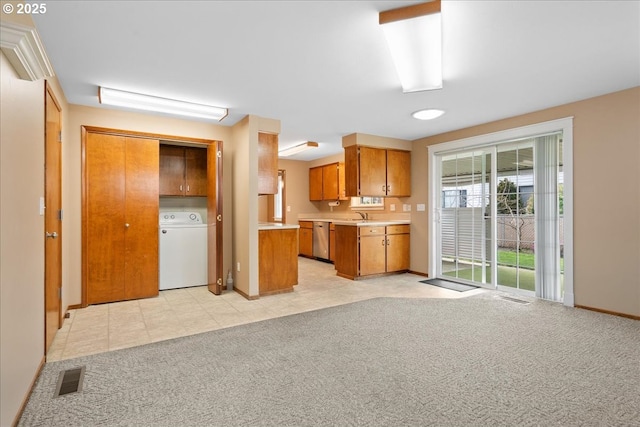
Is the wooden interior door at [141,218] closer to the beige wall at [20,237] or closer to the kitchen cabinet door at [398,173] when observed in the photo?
the beige wall at [20,237]

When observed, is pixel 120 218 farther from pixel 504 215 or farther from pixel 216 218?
pixel 504 215

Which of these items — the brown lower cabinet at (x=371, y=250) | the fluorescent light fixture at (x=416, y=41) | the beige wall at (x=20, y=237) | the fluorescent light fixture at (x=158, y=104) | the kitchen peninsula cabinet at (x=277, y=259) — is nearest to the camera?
the beige wall at (x=20, y=237)

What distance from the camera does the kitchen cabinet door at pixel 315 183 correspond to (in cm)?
762

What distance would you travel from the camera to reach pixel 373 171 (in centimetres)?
546

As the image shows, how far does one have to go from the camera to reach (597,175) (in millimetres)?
3535

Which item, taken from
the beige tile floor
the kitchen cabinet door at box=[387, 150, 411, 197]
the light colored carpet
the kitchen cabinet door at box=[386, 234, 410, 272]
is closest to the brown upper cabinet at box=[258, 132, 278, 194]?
the beige tile floor

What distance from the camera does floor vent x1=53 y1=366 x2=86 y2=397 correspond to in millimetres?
2002

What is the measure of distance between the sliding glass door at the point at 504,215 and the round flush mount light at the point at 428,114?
111 cm

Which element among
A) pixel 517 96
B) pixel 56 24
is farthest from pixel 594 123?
pixel 56 24

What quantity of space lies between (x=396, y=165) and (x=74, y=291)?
4.98 m

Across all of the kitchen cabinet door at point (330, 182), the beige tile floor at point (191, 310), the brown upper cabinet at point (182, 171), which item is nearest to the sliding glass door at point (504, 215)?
the beige tile floor at point (191, 310)

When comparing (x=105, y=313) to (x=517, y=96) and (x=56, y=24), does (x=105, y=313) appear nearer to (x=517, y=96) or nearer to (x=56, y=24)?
(x=56, y=24)

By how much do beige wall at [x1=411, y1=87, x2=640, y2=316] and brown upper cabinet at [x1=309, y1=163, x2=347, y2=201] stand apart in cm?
391

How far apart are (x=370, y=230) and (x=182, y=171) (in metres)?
3.19
